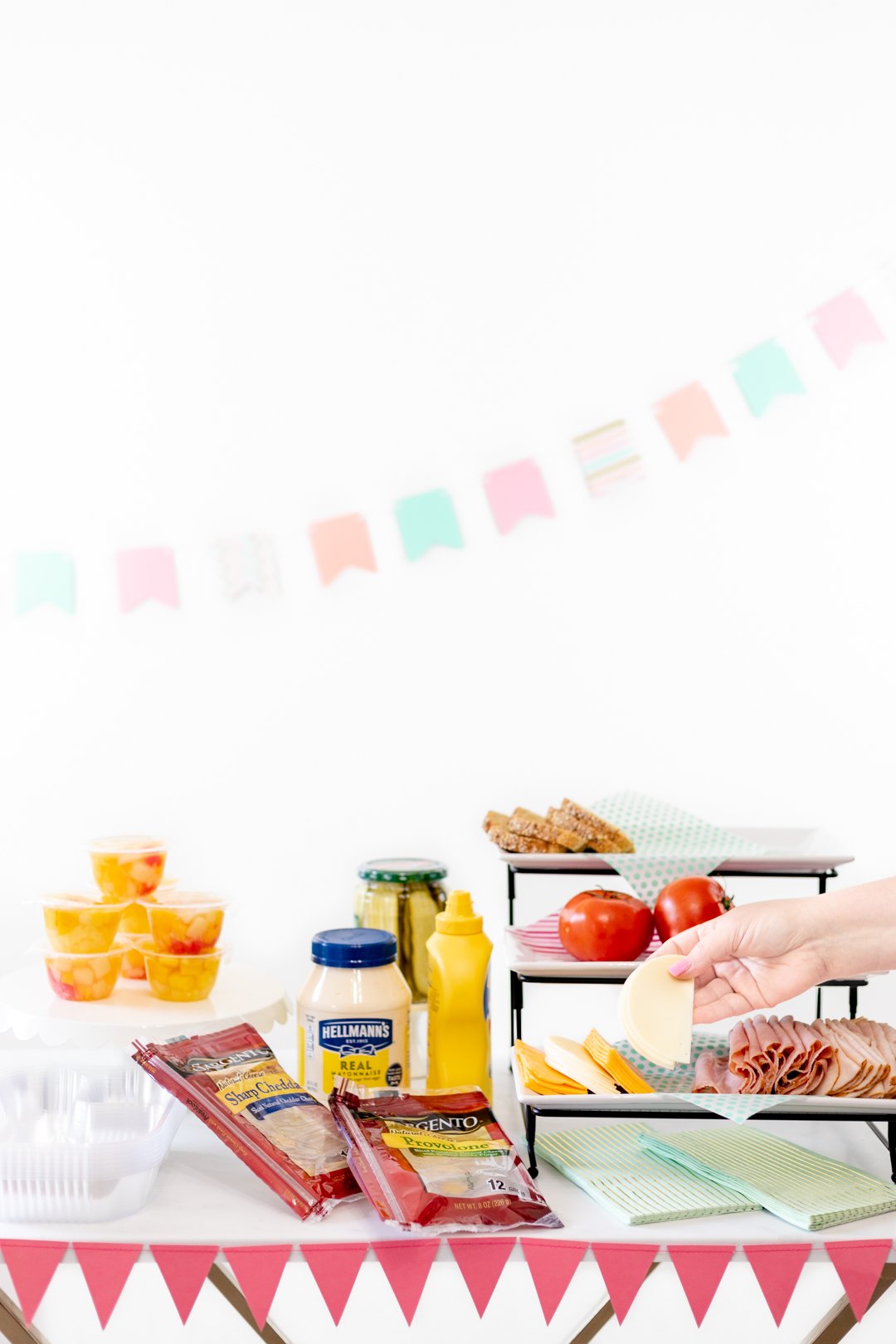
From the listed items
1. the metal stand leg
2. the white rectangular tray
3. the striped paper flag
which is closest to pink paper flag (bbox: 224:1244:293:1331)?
the metal stand leg

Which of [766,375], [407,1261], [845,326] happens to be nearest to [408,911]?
[407,1261]

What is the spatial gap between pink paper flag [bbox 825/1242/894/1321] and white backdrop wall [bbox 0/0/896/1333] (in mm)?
831

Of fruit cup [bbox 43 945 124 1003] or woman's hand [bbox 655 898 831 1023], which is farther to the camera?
fruit cup [bbox 43 945 124 1003]

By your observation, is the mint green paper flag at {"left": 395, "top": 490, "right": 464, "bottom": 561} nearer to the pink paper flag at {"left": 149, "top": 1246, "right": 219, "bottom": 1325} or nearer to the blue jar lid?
the blue jar lid

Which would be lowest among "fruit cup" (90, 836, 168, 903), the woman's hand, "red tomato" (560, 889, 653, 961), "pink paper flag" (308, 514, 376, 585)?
the woman's hand

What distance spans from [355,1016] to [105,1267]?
351 millimetres

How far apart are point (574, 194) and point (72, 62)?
2.58 ft

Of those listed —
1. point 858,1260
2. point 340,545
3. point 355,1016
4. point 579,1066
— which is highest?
point 340,545

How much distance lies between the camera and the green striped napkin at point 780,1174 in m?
1.12

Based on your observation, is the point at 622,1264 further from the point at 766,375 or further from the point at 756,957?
the point at 766,375

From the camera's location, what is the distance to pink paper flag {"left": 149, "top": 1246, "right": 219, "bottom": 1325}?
1068 mm

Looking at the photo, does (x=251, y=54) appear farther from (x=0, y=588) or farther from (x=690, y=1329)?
(x=690, y=1329)

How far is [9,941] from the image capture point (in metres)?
1.90

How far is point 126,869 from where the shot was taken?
1.49 meters
